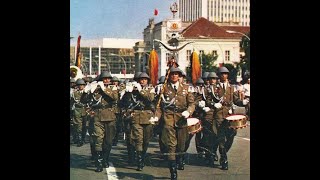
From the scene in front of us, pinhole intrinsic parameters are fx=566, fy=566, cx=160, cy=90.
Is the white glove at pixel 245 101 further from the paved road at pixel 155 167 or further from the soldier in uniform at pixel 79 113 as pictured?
the soldier in uniform at pixel 79 113

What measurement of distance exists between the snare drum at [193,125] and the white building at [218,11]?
0.94m

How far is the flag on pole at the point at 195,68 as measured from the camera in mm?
5160

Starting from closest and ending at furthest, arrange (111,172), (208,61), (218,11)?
(111,172) → (208,61) → (218,11)

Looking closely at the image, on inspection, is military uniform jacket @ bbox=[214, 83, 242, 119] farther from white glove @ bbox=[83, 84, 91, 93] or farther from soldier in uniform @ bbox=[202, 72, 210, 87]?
white glove @ bbox=[83, 84, 91, 93]

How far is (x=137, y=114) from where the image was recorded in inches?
203

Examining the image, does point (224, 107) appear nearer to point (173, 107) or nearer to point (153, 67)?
point (173, 107)

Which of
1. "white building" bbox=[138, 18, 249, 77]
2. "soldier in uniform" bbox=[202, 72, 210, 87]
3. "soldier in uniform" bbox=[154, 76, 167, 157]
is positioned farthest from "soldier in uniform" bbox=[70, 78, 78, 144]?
"soldier in uniform" bbox=[202, 72, 210, 87]

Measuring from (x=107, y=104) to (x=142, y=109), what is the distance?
325 millimetres

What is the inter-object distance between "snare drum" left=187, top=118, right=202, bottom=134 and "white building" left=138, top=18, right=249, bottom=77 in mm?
470

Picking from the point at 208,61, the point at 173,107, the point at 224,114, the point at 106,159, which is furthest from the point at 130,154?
the point at 208,61
